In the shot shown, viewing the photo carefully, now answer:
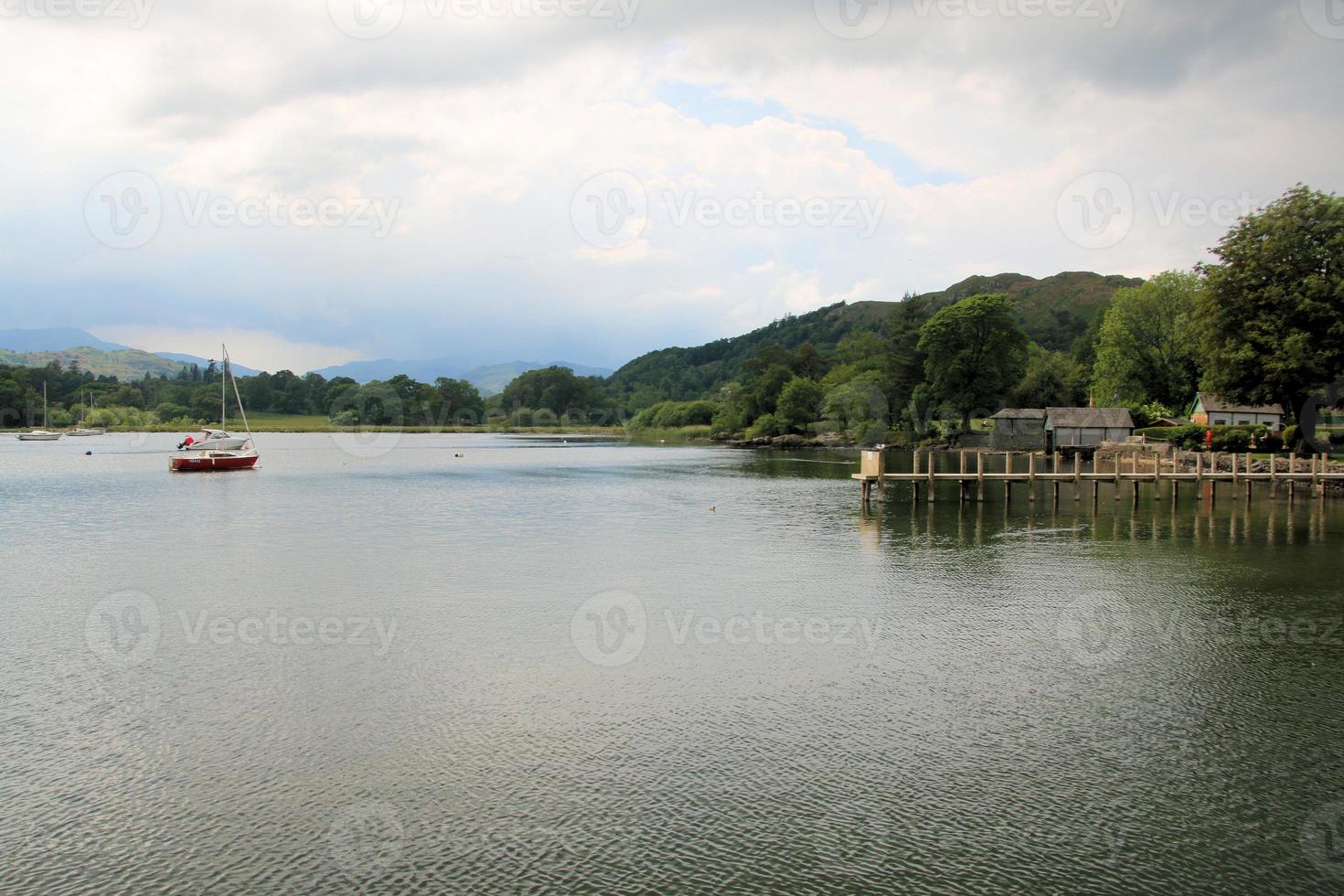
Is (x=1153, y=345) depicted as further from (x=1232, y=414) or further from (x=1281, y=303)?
(x=1281, y=303)

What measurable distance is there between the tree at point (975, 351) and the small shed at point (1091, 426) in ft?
48.8

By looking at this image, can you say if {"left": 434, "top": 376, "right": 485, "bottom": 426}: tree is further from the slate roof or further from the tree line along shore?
the slate roof

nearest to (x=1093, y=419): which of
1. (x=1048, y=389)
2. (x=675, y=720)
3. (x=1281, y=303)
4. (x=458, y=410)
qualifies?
(x=1048, y=389)

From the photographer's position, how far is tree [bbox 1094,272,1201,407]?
7506cm

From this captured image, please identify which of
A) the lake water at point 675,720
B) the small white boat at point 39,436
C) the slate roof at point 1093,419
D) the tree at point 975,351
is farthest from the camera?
the small white boat at point 39,436

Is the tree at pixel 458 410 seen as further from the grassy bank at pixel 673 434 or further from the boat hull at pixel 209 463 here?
the boat hull at pixel 209 463

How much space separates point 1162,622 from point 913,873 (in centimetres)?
1086

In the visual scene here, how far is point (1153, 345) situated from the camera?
7738cm

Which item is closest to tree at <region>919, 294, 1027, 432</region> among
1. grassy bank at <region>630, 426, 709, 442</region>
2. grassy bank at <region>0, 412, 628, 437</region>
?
grassy bank at <region>630, 426, 709, 442</region>

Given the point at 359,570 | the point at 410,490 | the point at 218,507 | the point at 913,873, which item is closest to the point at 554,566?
the point at 359,570

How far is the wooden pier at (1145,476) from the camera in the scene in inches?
1403

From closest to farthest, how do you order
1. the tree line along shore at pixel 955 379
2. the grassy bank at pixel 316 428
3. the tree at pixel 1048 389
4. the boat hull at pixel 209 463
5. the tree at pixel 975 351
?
the tree line along shore at pixel 955 379 → the boat hull at pixel 209 463 → the tree at pixel 975 351 → the tree at pixel 1048 389 → the grassy bank at pixel 316 428

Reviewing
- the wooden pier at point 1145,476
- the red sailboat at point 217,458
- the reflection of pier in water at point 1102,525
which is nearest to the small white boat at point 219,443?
the red sailboat at point 217,458

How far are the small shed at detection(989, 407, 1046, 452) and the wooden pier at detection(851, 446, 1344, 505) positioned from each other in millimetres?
23387
